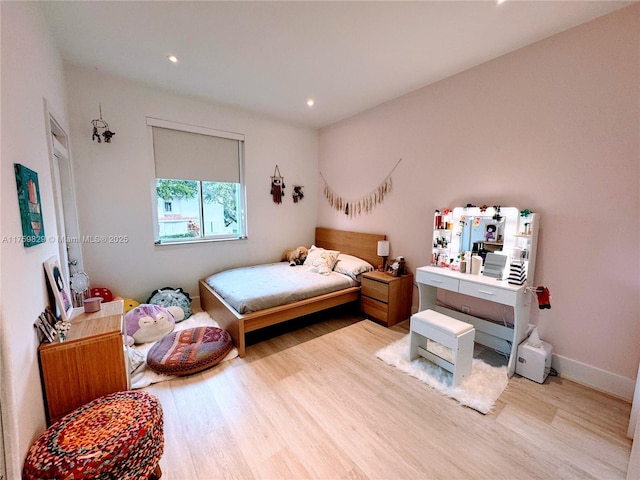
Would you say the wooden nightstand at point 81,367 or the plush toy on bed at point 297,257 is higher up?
the plush toy on bed at point 297,257

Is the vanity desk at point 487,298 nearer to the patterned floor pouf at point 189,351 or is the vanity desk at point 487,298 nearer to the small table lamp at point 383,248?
the small table lamp at point 383,248

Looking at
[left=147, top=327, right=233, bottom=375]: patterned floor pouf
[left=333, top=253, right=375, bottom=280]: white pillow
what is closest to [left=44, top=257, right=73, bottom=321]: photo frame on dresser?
[left=147, top=327, right=233, bottom=375]: patterned floor pouf

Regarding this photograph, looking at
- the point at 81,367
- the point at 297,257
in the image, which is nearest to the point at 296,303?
the point at 297,257

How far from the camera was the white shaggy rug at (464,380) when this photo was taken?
1.95m

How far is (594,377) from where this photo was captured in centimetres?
211

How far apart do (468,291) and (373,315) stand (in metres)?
1.22

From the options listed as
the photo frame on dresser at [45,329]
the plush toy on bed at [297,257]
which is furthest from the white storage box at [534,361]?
the photo frame on dresser at [45,329]

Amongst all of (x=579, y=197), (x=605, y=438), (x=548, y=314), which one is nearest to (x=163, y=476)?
(x=605, y=438)

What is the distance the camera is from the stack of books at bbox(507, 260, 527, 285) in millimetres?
2193

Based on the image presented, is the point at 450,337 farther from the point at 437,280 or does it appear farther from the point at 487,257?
the point at 487,257

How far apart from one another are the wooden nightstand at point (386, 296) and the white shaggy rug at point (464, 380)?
591 mm

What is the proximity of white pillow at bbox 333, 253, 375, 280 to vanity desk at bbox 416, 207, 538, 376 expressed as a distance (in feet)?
2.82

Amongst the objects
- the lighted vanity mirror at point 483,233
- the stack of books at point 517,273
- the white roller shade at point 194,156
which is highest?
the white roller shade at point 194,156

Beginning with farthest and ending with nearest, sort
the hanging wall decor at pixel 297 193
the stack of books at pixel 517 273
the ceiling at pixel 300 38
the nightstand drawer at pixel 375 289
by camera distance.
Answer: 1. the hanging wall decor at pixel 297 193
2. the nightstand drawer at pixel 375 289
3. the stack of books at pixel 517 273
4. the ceiling at pixel 300 38
